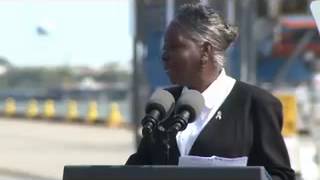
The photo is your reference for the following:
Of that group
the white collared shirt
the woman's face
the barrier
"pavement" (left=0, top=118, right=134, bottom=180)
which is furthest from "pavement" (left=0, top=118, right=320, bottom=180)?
the woman's face

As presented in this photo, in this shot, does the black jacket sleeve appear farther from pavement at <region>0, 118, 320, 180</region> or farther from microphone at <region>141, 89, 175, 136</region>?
pavement at <region>0, 118, 320, 180</region>

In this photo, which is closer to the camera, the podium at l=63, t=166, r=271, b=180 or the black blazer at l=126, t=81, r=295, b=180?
the podium at l=63, t=166, r=271, b=180

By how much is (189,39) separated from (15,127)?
991 inches

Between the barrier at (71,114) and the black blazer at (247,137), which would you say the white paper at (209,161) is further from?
the barrier at (71,114)

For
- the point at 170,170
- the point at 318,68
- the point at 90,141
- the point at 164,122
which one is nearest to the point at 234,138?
the point at 164,122

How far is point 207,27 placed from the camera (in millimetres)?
3047

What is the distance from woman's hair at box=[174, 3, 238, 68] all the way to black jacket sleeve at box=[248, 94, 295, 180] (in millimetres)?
217

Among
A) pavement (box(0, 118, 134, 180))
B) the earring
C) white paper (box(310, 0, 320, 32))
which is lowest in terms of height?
pavement (box(0, 118, 134, 180))

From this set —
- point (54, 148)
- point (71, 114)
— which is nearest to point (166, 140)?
point (54, 148)

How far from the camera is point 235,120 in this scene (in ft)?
10.0

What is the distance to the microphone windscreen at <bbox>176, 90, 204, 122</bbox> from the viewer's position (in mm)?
2863

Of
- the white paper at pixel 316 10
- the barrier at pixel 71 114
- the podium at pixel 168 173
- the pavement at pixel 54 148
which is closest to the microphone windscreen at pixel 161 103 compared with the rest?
the podium at pixel 168 173

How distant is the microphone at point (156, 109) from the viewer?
9.27ft

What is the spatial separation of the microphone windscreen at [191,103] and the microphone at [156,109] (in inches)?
1.7
